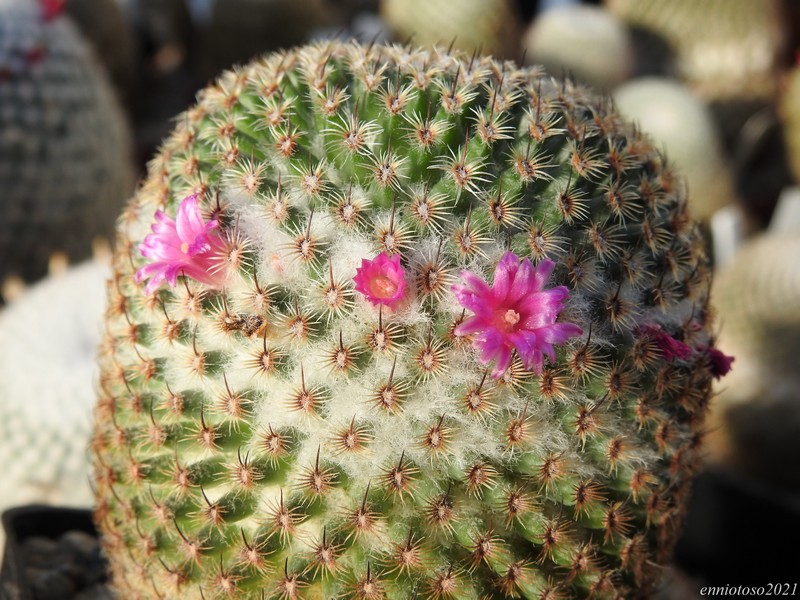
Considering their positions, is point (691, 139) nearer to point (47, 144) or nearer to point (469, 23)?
point (469, 23)

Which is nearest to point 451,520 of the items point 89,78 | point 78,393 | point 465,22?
point 78,393

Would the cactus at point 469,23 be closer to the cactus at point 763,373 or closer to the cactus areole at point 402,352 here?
the cactus at point 763,373

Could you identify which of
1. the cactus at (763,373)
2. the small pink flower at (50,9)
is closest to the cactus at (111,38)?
the small pink flower at (50,9)

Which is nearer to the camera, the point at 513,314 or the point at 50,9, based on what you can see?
the point at 513,314

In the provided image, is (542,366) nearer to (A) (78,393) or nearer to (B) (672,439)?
(B) (672,439)

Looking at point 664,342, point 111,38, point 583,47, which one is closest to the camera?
point 664,342

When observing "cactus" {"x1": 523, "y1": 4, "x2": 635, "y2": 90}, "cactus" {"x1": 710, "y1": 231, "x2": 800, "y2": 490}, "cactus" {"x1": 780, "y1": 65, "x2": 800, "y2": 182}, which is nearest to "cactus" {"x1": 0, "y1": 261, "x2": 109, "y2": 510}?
"cactus" {"x1": 710, "y1": 231, "x2": 800, "y2": 490}

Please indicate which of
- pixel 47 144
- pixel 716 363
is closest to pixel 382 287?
pixel 716 363
